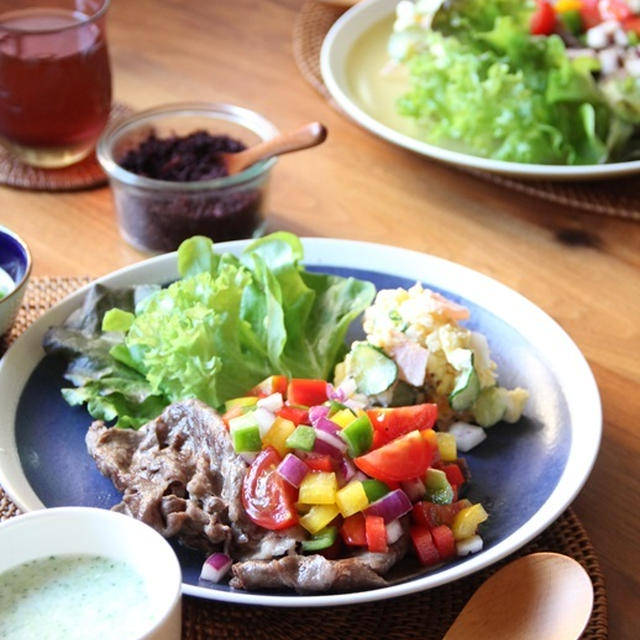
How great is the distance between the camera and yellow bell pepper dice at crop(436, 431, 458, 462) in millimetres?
1767

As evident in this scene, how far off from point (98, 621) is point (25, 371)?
79 cm

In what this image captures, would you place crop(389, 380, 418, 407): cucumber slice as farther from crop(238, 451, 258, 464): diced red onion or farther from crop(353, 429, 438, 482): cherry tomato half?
crop(238, 451, 258, 464): diced red onion

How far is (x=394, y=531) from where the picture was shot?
1.60m

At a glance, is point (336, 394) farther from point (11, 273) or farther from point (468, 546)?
point (11, 273)

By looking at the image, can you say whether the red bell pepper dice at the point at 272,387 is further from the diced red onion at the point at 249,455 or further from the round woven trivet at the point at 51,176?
the round woven trivet at the point at 51,176

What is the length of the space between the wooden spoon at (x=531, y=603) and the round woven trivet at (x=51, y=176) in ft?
5.52

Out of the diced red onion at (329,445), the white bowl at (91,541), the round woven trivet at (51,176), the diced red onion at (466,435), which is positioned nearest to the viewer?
the white bowl at (91,541)

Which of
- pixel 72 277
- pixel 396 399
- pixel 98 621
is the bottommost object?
pixel 72 277

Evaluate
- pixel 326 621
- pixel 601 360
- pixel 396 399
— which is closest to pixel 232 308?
pixel 396 399

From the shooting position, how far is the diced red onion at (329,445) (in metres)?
1.66

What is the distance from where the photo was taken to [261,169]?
2.50m

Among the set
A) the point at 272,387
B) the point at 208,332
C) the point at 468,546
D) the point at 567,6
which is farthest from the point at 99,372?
the point at 567,6

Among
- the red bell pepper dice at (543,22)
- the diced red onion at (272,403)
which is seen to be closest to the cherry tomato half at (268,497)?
the diced red onion at (272,403)

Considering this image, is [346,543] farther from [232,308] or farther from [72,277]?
[72,277]
